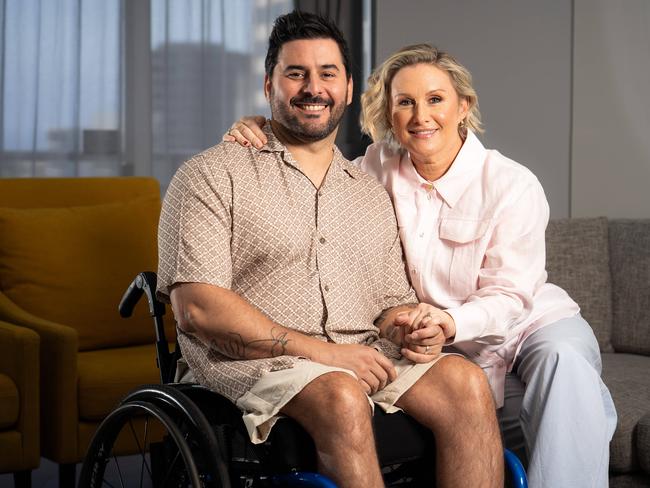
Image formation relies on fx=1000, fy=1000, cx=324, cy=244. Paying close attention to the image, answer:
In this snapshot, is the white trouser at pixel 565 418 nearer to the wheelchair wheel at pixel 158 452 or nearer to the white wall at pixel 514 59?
the wheelchair wheel at pixel 158 452

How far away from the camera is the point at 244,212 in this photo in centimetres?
204

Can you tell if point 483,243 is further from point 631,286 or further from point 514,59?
point 514,59

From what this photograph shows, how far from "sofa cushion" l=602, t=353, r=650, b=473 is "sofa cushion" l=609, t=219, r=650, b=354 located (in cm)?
21

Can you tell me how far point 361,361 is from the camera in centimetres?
192

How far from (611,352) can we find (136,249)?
1499 millimetres

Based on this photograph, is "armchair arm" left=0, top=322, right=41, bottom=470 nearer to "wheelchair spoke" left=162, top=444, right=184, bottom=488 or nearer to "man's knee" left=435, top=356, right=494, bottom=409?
"wheelchair spoke" left=162, top=444, right=184, bottom=488

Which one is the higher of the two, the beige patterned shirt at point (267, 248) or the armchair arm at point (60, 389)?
the beige patterned shirt at point (267, 248)

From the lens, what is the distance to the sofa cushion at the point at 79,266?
300 cm

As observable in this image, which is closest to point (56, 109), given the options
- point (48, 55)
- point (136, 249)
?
point (48, 55)

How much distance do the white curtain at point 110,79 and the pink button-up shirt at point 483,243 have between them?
6.66 feet

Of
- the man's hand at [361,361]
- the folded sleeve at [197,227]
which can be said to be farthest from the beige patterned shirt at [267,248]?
the man's hand at [361,361]

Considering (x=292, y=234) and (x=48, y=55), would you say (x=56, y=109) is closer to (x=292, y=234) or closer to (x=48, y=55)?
(x=48, y=55)

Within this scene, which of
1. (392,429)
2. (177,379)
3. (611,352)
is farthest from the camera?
(611,352)

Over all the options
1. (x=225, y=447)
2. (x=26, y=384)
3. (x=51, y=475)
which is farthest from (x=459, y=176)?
(x=51, y=475)
